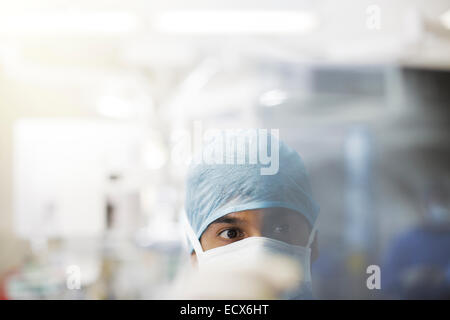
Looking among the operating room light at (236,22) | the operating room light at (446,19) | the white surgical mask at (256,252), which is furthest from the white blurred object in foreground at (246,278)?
the operating room light at (236,22)

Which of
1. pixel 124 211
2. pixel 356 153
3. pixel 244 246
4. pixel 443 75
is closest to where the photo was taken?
pixel 244 246

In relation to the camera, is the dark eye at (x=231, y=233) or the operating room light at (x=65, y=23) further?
the operating room light at (x=65, y=23)

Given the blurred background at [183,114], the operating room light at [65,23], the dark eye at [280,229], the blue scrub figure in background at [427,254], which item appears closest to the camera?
the dark eye at [280,229]

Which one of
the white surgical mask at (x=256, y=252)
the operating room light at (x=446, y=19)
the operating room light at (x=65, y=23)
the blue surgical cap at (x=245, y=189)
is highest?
the operating room light at (x=65, y=23)

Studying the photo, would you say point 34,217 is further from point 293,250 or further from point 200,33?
point 293,250

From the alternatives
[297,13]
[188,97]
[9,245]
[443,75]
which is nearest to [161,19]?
[188,97]

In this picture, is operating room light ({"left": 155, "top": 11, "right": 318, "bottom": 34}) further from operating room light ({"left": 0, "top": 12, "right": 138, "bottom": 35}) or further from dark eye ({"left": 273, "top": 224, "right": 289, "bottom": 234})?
dark eye ({"left": 273, "top": 224, "right": 289, "bottom": 234})

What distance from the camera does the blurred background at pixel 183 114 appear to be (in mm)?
1169

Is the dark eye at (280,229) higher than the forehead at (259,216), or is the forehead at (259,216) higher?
the forehead at (259,216)

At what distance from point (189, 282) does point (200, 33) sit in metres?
1.04

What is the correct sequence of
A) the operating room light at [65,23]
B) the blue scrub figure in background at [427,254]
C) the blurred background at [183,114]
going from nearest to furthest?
Answer: the blue scrub figure in background at [427,254], the blurred background at [183,114], the operating room light at [65,23]

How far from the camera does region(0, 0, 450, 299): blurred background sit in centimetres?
117

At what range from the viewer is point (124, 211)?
1330 millimetres

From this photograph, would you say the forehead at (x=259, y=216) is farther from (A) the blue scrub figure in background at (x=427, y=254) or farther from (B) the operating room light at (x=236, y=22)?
(B) the operating room light at (x=236, y=22)
